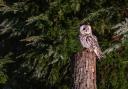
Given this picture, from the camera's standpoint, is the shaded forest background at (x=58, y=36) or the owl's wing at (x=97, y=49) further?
the shaded forest background at (x=58, y=36)

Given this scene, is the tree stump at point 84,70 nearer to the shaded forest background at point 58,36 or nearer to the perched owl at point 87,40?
the perched owl at point 87,40

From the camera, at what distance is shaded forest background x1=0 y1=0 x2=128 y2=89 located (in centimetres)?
447

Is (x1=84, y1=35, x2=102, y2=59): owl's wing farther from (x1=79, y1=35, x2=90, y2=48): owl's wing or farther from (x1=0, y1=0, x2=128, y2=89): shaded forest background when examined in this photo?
(x1=0, y1=0, x2=128, y2=89): shaded forest background

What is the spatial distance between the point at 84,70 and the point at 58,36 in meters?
0.81

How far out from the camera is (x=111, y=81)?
4555 mm

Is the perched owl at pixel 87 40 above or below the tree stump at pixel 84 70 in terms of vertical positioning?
above

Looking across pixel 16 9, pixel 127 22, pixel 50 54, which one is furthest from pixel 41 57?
pixel 127 22

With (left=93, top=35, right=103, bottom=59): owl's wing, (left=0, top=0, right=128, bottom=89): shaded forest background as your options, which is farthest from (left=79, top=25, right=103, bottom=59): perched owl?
(left=0, top=0, right=128, bottom=89): shaded forest background

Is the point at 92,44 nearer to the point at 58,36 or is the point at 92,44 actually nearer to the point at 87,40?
the point at 87,40

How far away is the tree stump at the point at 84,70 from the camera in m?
3.80

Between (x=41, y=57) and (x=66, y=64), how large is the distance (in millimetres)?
295

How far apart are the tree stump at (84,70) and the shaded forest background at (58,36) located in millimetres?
305

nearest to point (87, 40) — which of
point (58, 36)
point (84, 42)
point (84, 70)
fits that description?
point (84, 42)

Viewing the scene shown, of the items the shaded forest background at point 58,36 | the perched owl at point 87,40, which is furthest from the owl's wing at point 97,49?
the shaded forest background at point 58,36
